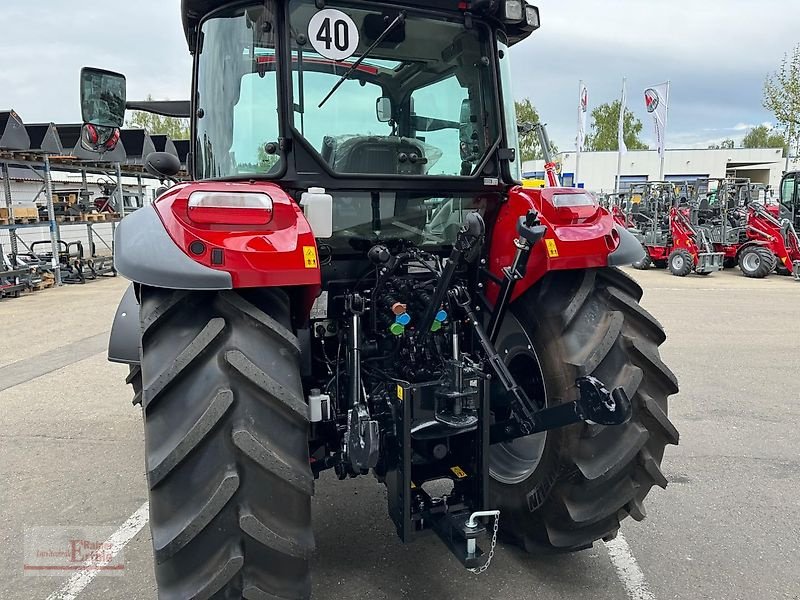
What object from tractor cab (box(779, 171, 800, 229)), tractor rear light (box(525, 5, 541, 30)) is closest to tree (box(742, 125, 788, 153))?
tractor cab (box(779, 171, 800, 229))

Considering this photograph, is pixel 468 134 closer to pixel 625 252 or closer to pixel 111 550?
pixel 625 252

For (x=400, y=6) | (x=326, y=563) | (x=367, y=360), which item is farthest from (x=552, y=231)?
(x=326, y=563)

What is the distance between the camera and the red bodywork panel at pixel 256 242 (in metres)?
1.94

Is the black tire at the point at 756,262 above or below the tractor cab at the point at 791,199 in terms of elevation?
below

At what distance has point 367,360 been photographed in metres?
2.67

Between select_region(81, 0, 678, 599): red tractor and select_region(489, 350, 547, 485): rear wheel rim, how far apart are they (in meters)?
0.01

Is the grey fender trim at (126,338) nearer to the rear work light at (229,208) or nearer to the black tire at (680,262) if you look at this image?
the rear work light at (229,208)

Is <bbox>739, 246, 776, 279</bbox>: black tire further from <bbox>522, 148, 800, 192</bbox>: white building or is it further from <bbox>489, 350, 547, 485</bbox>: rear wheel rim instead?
<bbox>522, 148, 800, 192</bbox>: white building

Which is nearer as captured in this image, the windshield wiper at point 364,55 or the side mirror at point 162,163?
the windshield wiper at point 364,55

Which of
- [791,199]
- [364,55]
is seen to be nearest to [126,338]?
[364,55]

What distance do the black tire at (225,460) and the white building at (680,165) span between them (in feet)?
137

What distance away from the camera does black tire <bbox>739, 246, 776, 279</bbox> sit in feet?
44.0

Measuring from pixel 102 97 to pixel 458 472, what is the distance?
240 cm

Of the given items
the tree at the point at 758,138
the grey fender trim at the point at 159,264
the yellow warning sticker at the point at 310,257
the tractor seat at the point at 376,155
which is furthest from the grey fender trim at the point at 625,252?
the tree at the point at 758,138
